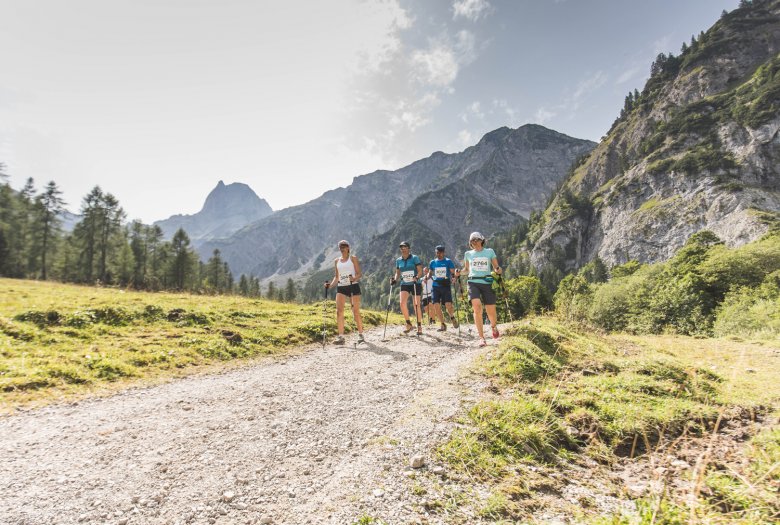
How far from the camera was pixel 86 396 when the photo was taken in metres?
7.08

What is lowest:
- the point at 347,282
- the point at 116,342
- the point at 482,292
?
the point at 116,342

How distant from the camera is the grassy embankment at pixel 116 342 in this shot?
7609mm

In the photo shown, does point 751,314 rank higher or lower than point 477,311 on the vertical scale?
lower

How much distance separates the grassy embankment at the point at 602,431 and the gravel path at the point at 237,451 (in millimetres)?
667

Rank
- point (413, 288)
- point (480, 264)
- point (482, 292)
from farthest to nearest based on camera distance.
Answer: point (413, 288)
point (480, 264)
point (482, 292)

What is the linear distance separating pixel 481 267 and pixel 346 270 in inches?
195

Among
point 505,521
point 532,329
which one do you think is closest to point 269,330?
point 532,329

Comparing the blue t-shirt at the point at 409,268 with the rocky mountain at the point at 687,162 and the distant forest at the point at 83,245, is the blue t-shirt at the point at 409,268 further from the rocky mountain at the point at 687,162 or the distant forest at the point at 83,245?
the rocky mountain at the point at 687,162

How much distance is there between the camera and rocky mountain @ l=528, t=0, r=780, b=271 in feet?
339

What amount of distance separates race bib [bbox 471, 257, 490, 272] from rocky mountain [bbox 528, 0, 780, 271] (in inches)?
4271

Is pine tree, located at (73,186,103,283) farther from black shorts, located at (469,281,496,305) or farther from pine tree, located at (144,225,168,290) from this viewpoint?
black shorts, located at (469,281,496,305)

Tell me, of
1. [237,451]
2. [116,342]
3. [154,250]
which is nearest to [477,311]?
[237,451]

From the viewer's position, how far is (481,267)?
34.8 ft

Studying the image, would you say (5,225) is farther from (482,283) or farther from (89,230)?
(482,283)
